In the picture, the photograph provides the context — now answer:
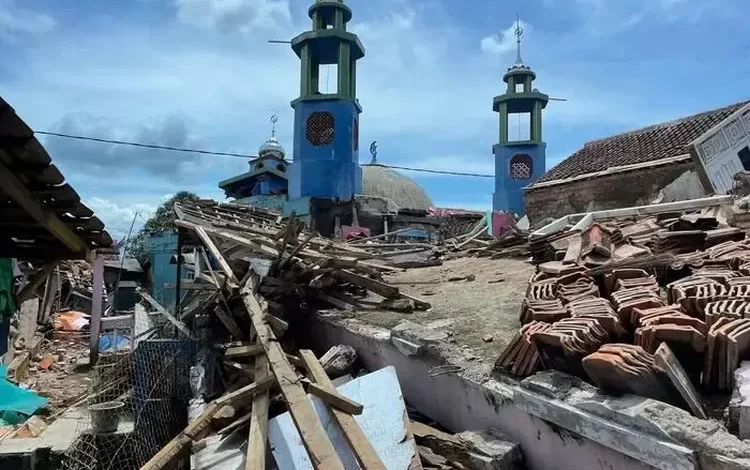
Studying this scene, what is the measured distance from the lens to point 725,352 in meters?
2.74

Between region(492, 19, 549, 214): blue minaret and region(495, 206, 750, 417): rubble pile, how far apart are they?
23.2 metres

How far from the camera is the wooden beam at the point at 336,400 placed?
128 inches

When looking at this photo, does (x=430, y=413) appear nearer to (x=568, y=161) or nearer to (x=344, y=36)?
(x=568, y=161)

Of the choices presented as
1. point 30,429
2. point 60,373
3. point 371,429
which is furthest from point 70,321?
point 371,429

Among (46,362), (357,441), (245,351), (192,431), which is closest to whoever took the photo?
(357,441)

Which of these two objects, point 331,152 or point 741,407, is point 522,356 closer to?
point 741,407

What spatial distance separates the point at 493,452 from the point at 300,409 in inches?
43.4

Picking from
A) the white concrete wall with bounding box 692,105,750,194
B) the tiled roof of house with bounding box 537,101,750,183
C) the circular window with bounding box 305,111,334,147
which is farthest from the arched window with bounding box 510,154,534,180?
the white concrete wall with bounding box 692,105,750,194

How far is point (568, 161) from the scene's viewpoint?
63.4ft

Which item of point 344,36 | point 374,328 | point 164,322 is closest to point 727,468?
point 374,328

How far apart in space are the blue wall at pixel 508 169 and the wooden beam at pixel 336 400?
25.2 metres

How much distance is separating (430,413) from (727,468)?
7.79 ft

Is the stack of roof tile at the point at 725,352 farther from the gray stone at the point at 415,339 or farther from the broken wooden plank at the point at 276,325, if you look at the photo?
the broken wooden plank at the point at 276,325

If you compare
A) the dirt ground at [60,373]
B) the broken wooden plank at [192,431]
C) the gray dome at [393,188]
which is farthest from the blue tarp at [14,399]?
the gray dome at [393,188]
